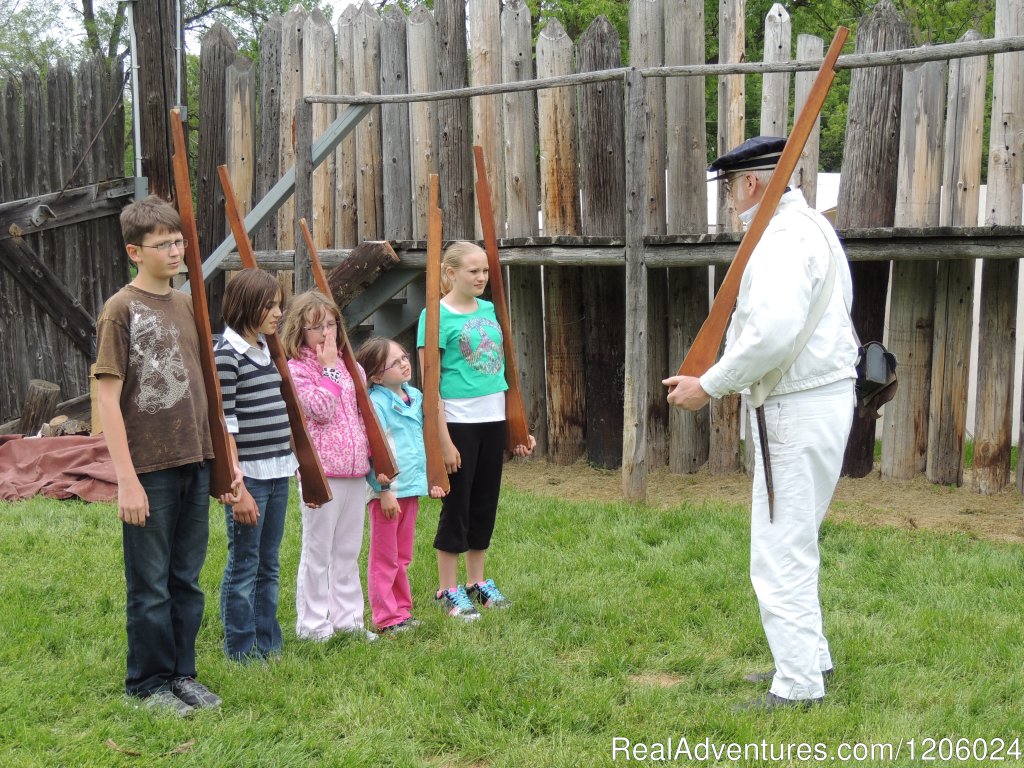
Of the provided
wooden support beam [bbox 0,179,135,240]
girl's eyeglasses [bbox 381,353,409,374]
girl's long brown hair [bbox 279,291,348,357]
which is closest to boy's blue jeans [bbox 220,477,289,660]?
girl's long brown hair [bbox 279,291,348,357]

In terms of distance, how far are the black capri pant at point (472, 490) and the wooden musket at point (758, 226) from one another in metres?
1.32

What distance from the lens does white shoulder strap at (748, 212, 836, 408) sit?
364 cm

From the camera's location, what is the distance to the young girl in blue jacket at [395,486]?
4664 mm

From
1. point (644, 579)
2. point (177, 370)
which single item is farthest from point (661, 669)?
point (177, 370)

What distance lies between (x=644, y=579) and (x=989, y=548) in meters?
1.80

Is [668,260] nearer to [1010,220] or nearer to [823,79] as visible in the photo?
[1010,220]

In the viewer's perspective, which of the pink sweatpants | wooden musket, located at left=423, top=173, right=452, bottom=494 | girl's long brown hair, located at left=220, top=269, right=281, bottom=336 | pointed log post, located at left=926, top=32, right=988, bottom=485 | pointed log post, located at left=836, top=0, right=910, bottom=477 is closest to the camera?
girl's long brown hair, located at left=220, top=269, right=281, bottom=336

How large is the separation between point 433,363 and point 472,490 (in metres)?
0.70

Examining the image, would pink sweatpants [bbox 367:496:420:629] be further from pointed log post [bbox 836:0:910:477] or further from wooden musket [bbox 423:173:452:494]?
pointed log post [bbox 836:0:910:477]

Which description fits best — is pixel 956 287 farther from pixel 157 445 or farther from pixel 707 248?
pixel 157 445

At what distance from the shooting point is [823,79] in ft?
12.4

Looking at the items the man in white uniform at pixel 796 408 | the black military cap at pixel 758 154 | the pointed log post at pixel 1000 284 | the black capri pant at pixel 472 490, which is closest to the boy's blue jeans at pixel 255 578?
the black capri pant at pixel 472 490

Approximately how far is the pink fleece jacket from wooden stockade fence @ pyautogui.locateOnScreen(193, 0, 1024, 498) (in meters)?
2.40

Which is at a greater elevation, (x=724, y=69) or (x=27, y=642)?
(x=724, y=69)
